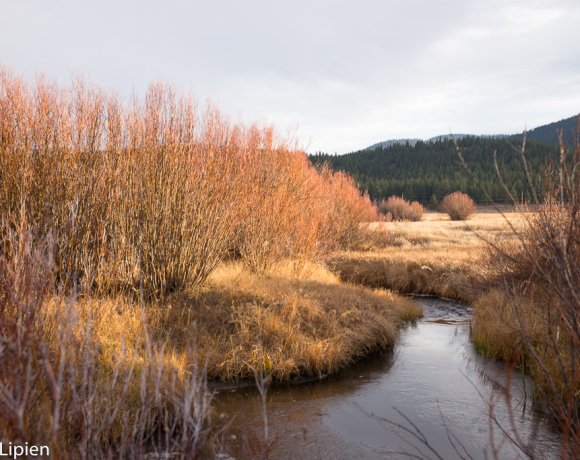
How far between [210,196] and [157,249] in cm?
134

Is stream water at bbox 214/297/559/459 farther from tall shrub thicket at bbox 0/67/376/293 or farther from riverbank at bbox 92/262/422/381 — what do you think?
tall shrub thicket at bbox 0/67/376/293

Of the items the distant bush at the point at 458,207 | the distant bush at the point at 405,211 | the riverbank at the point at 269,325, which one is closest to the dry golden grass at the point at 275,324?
the riverbank at the point at 269,325

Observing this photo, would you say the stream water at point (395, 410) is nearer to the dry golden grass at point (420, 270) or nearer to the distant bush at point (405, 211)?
the dry golden grass at point (420, 270)

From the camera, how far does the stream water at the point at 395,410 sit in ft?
14.2

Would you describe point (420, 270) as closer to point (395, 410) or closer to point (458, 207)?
point (395, 410)

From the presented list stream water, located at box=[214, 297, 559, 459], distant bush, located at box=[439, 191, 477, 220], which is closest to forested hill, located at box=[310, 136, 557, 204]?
distant bush, located at box=[439, 191, 477, 220]

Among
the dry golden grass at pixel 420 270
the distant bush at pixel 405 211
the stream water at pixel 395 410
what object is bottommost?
the stream water at pixel 395 410

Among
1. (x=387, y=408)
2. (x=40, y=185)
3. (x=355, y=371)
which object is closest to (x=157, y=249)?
(x=40, y=185)

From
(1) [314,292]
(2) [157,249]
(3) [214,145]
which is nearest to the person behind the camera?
(2) [157,249]

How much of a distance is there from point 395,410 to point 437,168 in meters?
79.4

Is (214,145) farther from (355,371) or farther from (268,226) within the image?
(355,371)

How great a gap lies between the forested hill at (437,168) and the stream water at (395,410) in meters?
44.9

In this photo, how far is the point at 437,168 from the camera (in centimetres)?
7781

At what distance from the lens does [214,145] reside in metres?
7.63
